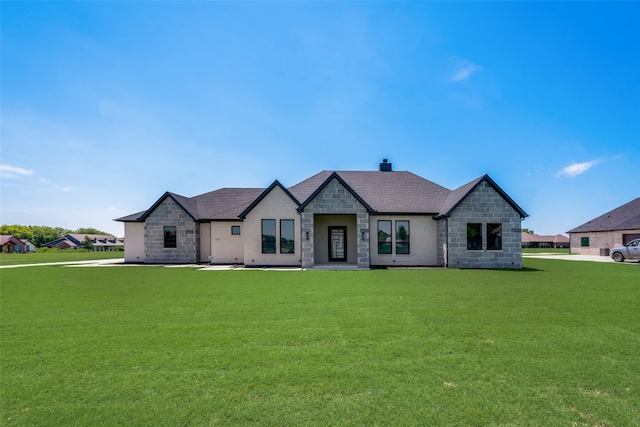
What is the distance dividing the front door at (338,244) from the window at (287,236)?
2938mm

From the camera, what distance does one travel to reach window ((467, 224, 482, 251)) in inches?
746

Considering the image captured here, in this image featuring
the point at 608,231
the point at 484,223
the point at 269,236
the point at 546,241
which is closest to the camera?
the point at 484,223

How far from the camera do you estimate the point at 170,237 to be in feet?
74.0

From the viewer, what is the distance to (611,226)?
3234cm

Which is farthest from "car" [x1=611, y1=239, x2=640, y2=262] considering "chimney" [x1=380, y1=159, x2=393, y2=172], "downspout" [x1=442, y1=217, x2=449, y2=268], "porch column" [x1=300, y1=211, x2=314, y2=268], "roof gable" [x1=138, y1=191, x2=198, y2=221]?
"roof gable" [x1=138, y1=191, x2=198, y2=221]

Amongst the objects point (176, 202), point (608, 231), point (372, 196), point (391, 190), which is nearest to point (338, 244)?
point (372, 196)

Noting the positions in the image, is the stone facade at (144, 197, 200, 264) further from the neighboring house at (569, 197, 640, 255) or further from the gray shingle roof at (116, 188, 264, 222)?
the neighboring house at (569, 197, 640, 255)

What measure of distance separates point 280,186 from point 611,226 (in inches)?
1383

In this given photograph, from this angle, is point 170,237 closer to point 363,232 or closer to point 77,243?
point 363,232

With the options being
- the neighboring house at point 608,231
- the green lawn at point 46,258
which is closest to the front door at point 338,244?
the green lawn at point 46,258

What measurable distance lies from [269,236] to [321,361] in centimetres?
1550

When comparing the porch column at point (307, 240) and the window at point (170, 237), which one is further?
the window at point (170, 237)

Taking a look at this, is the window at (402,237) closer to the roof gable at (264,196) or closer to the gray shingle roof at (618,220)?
the roof gable at (264,196)

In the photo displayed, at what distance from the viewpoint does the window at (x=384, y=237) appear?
66.4 feet
